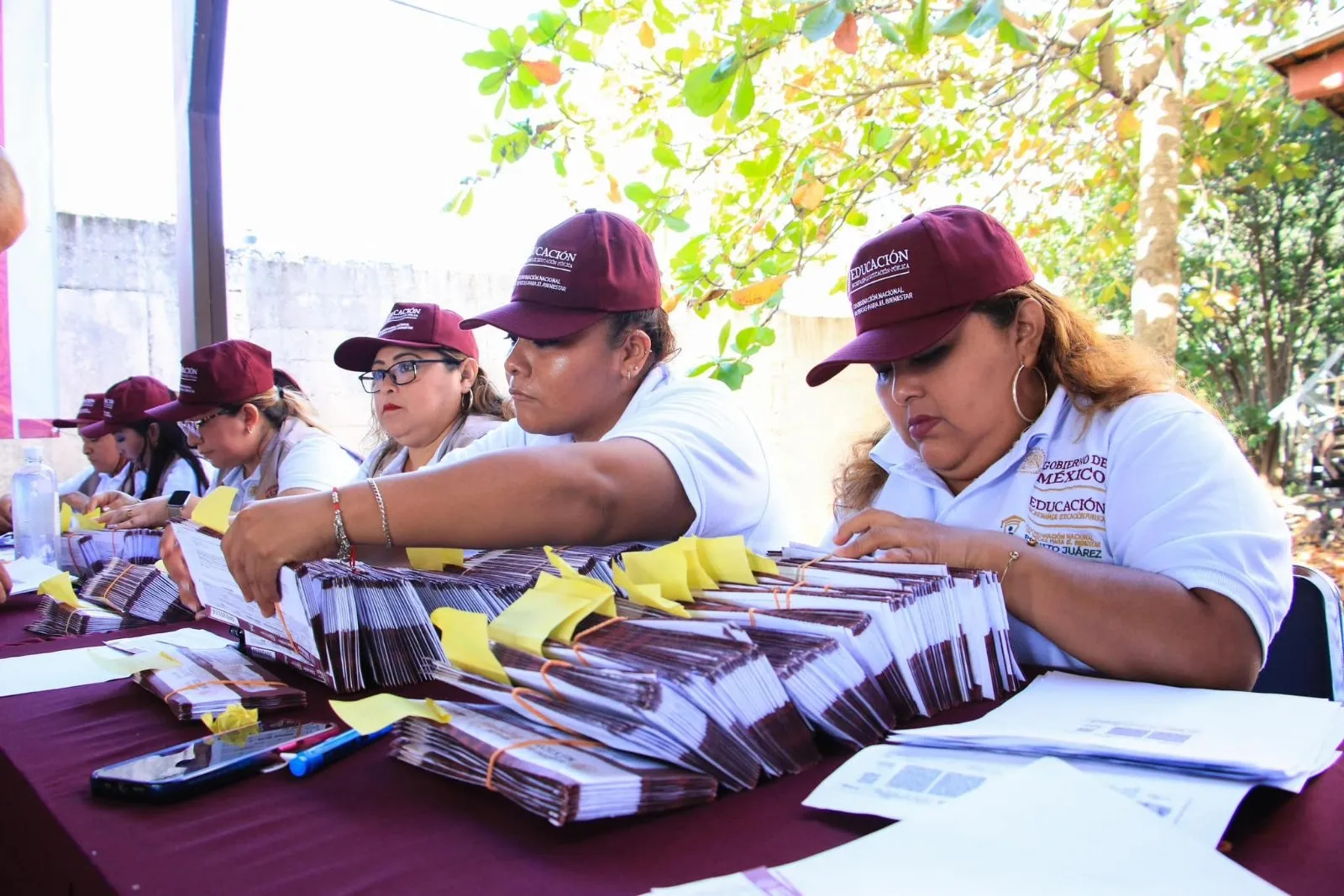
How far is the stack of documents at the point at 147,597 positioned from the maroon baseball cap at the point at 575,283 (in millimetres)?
975

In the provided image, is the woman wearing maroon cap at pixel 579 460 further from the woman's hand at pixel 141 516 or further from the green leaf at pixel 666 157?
the woman's hand at pixel 141 516

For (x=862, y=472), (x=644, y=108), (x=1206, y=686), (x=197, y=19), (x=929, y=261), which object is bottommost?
(x=1206, y=686)

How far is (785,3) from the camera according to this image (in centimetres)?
280

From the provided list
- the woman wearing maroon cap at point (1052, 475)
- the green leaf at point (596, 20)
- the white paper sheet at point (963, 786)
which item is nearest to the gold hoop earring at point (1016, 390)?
the woman wearing maroon cap at point (1052, 475)

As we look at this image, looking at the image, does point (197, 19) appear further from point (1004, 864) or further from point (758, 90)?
point (1004, 864)

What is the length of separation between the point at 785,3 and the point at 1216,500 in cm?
215

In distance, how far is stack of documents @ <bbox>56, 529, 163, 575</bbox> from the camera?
2812 millimetres

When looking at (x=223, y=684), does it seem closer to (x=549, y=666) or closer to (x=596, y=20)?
(x=549, y=666)

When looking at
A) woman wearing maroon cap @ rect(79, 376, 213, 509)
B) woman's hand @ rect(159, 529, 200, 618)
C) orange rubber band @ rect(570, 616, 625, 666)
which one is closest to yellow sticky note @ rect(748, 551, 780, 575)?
orange rubber band @ rect(570, 616, 625, 666)

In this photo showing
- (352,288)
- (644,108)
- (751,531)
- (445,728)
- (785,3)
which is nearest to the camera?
(445,728)

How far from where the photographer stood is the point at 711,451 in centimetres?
183

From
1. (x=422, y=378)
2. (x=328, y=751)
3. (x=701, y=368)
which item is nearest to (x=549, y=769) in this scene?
(x=328, y=751)

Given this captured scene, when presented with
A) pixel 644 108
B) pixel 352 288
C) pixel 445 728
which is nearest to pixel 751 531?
pixel 445 728

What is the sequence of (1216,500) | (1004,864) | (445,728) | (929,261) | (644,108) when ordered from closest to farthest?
(1004,864)
(445,728)
(1216,500)
(929,261)
(644,108)
